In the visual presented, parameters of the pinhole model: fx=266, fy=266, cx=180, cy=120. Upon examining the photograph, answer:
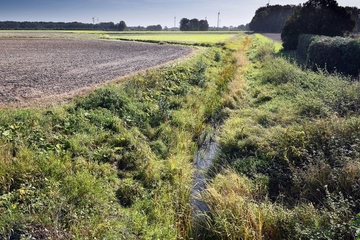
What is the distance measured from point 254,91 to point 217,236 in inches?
427

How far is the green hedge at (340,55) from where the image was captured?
47.9 ft

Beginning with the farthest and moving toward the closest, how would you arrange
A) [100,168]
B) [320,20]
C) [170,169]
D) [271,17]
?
[271,17] < [320,20] < [170,169] < [100,168]

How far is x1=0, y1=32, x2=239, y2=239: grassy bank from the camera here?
470 cm

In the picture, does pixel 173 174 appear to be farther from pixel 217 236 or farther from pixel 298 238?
pixel 298 238

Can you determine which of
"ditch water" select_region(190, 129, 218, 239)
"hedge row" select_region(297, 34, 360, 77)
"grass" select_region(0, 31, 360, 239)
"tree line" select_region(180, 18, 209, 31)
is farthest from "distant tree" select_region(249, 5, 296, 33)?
"ditch water" select_region(190, 129, 218, 239)

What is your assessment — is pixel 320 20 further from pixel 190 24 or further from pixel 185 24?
pixel 185 24

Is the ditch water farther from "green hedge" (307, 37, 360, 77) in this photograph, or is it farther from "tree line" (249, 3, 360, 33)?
"tree line" (249, 3, 360, 33)

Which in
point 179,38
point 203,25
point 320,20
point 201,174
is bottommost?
point 201,174

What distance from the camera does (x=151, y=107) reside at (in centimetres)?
1056

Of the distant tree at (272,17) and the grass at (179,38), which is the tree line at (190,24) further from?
the grass at (179,38)

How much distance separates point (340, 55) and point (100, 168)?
1547 cm

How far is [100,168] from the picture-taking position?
6.54m

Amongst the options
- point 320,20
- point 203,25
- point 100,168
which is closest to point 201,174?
point 100,168

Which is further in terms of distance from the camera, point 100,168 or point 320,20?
point 320,20
